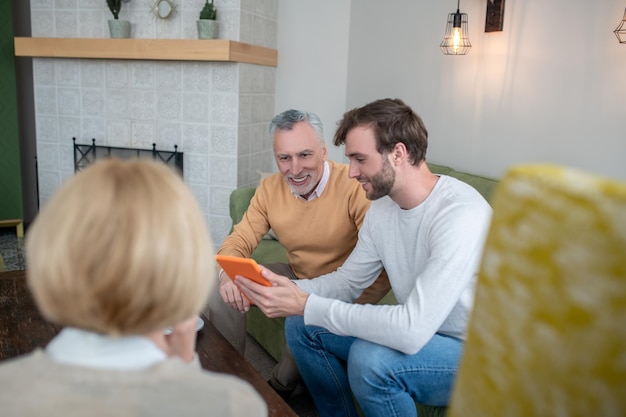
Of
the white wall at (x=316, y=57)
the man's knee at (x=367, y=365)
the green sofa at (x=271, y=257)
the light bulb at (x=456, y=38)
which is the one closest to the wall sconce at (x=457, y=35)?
the light bulb at (x=456, y=38)

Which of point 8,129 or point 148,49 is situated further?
point 8,129

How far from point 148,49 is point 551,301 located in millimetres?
3473

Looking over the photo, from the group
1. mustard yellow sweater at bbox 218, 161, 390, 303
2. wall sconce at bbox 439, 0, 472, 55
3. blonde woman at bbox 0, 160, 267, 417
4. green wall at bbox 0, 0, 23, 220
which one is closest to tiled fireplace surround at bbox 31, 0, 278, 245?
green wall at bbox 0, 0, 23, 220

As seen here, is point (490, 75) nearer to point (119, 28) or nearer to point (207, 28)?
point (207, 28)

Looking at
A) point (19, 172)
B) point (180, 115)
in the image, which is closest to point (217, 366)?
point (180, 115)

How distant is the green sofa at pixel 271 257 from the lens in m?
2.46

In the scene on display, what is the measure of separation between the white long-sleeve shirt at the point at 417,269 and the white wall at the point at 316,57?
2.17 m

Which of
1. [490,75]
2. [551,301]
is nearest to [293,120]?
[490,75]

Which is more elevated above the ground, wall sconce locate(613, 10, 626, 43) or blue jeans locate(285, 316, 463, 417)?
wall sconce locate(613, 10, 626, 43)

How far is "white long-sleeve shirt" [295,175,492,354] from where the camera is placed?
1.45 meters

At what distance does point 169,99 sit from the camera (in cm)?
379

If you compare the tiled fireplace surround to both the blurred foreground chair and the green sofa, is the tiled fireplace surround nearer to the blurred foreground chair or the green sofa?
the green sofa

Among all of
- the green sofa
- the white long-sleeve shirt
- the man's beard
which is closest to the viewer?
the white long-sleeve shirt

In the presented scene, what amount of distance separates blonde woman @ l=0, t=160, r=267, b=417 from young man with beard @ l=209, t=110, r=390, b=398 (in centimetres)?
153
